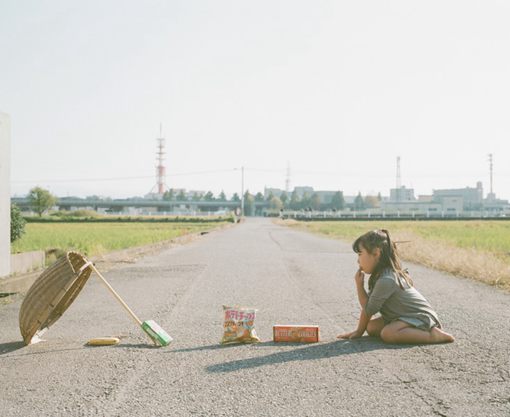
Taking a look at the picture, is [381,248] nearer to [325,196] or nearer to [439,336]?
[439,336]

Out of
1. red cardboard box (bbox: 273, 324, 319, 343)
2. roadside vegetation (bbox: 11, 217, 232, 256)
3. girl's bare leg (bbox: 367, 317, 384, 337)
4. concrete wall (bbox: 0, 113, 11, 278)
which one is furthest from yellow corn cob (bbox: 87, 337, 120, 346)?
roadside vegetation (bbox: 11, 217, 232, 256)

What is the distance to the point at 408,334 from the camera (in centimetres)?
526

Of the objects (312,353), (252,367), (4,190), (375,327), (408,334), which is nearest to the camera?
(252,367)

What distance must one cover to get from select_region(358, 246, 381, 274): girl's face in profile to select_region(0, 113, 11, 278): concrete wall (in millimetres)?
6748

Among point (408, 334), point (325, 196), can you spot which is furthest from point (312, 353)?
point (325, 196)

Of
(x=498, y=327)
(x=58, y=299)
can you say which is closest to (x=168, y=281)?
(x=58, y=299)

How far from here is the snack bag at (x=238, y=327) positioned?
5438 millimetres

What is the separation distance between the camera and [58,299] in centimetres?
532

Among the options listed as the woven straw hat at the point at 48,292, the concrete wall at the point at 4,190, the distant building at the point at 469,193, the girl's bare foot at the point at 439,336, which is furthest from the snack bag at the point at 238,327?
the distant building at the point at 469,193

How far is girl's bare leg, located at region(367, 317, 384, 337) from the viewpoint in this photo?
555 centimetres

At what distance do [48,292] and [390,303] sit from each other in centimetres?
323

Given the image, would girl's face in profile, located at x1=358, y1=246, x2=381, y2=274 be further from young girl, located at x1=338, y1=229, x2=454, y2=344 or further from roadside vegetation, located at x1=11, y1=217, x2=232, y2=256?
roadside vegetation, located at x1=11, y1=217, x2=232, y2=256

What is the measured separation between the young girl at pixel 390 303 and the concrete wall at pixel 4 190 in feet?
22.0

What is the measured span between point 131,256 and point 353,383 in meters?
12.8
